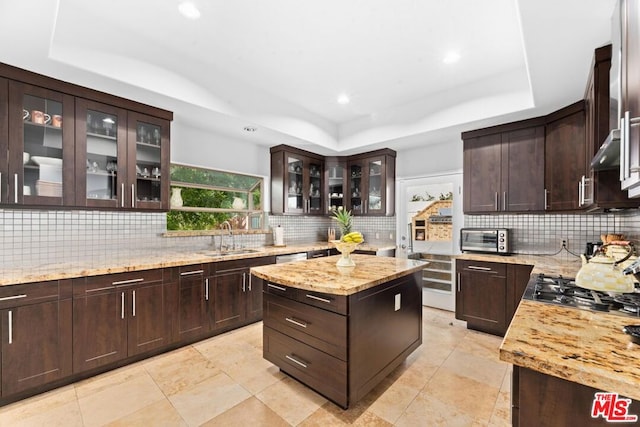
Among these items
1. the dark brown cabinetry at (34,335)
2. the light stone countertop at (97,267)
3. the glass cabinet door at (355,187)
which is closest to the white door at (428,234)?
the glass cabinet door at (355,187)

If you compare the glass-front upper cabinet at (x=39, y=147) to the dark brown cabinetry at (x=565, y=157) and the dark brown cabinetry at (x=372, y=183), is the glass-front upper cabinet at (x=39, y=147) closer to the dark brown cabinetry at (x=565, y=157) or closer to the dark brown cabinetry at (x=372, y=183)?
the dark brown cabinetry at (x=372, y=183)

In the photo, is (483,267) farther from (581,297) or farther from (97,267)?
(97,267)

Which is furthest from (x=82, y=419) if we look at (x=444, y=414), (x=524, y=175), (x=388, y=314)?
(x=524, y=175)

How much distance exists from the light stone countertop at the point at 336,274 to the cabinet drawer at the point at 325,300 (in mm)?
101

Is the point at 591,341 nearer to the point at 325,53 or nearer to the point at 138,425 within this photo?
the point at 138,425

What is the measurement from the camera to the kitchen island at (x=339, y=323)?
6.18 feet

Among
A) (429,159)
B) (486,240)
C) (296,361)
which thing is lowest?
(296,361)

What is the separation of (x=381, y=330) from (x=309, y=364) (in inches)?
23.0

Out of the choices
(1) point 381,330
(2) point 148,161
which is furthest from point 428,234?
(2) point 148,161

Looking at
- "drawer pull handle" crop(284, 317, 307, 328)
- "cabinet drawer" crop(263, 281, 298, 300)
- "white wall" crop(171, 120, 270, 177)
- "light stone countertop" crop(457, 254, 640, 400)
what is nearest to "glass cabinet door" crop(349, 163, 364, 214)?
"white wall" crop(171, 120, 270, 177)

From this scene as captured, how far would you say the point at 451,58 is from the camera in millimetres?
2797

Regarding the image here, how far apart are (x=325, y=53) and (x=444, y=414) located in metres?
3.09

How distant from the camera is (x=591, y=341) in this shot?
1.03 meters

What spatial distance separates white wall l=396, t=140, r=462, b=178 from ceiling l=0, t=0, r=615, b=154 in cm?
39
